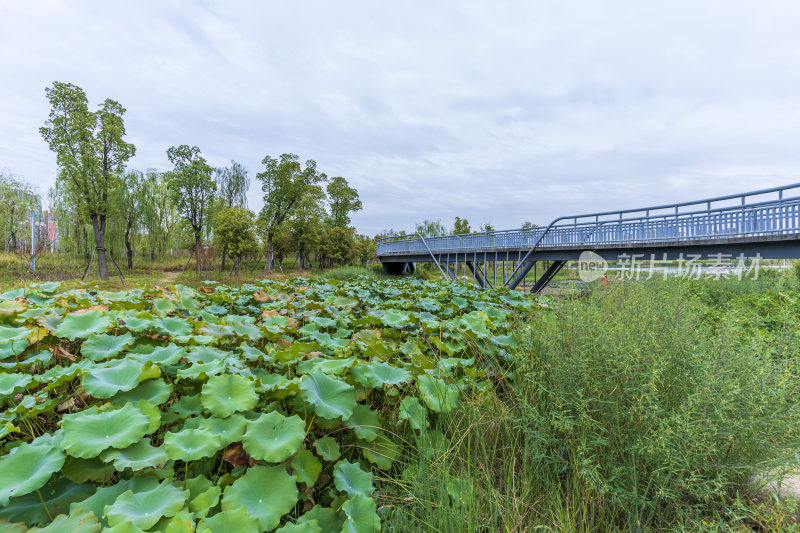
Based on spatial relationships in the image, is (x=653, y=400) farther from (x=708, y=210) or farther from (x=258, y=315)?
(x=708, y=210)

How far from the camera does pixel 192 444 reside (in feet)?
4.04

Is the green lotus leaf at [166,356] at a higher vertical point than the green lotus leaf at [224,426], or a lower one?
higher

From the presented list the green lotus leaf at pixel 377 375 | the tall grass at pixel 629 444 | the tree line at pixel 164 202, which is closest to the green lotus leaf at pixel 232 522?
the tall grass at pixel 629 444

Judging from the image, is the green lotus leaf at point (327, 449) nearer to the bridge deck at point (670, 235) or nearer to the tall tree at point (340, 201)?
the bridge deck at point (670, 235)

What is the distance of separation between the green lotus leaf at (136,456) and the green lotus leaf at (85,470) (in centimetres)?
5

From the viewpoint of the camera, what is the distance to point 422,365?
7.18 ft

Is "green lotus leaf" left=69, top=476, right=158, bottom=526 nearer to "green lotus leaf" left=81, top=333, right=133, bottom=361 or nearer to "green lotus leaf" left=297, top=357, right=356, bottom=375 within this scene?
"green lotus leaf" left=297, top=357, right=356, bottom=375

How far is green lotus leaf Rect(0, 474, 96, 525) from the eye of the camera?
1.06m

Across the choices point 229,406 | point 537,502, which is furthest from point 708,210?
point 229,406

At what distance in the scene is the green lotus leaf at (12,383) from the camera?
150 centimetres

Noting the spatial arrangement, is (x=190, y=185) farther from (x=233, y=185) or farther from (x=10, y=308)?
(x=10, y=308)

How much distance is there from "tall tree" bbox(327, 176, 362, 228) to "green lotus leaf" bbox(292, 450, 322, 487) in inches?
1651

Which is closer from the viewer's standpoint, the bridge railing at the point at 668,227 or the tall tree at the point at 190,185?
the bridge railing at the point at 668,227

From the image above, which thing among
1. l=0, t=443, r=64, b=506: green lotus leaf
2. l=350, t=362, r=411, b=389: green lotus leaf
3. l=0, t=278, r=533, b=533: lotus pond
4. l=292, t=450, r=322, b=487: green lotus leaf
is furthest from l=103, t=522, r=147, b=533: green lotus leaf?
l=350, t=362, r=411, b=389: green lotus leaf
